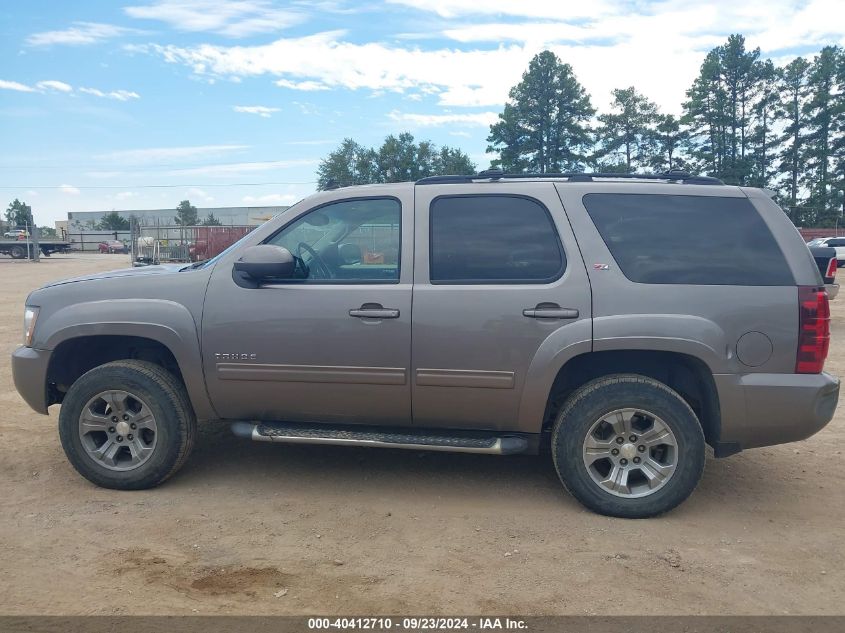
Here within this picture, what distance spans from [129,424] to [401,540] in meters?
1.90

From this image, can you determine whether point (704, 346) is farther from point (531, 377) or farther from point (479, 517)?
point (479, 517)

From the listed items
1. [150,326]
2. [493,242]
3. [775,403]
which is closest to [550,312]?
[493,242]

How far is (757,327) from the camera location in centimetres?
399

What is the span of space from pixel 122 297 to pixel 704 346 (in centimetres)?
346

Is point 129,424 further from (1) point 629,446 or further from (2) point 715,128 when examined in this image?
(2) point 715,128

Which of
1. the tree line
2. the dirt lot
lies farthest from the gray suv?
the tree line

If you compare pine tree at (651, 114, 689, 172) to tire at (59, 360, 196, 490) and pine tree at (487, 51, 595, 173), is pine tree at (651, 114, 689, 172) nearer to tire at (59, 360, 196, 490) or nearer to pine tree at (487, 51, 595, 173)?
pine tree at (487, 51, 595, 173)

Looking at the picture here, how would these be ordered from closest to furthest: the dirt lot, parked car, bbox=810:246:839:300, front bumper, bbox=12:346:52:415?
1. the dirt lot
2. front bumper, bbox=12:346:52:415
3. parked car, bbox=810:246:839:300

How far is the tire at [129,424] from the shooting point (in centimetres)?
448

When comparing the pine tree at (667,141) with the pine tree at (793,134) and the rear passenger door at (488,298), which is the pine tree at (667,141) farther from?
the rear passenger door at (488,298)

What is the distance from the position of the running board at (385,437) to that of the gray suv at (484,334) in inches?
0.7

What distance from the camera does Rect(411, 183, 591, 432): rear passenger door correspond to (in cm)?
413

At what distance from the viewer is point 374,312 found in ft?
14.0

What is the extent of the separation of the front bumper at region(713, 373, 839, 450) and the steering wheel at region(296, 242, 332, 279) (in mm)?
2329
